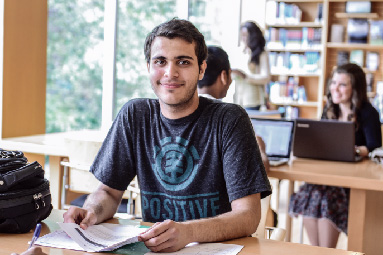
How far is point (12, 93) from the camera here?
3340 mm

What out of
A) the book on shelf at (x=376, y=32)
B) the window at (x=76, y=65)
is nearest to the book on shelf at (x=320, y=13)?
the book on shelf at (x=376, y=32)

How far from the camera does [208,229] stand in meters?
1.36

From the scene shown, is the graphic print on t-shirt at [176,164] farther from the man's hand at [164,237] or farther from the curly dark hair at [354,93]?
the curly dark hair at [354,93]

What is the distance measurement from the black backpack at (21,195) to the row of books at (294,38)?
566 centimetres

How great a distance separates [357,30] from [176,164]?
5.45 metres

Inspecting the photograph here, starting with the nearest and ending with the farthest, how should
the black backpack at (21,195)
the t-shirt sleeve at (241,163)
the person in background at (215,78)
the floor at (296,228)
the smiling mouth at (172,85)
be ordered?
the black backpack at (21,195), the t-shirt sleeve at (241,163), the smiling mouth at (172,85), the person in background at (215,78), the floor at (296,228)

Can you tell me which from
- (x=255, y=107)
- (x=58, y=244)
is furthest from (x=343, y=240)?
(x=58, y=244)

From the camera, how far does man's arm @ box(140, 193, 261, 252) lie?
1.24 metres

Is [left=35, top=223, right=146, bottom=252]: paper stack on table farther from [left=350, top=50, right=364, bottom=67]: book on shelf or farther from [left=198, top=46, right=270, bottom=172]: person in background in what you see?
[left=350, top=50, right=364, bottom=67]: book on shelf

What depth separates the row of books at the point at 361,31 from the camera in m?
6.45

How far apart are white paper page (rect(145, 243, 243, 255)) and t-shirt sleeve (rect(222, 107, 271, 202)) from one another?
23 centimetres

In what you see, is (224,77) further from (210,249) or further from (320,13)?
(320,13)

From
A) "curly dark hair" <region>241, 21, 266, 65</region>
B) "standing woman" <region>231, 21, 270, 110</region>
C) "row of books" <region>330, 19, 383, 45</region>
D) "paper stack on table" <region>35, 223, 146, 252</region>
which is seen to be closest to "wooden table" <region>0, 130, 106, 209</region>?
"paper stack on table" <region>35, 223, 146, 252</region>

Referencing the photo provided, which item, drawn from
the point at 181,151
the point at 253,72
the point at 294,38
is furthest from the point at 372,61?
the point at 181,151
